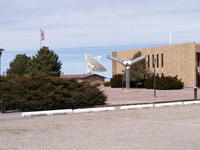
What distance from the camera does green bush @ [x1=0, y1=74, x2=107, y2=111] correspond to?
795 inches

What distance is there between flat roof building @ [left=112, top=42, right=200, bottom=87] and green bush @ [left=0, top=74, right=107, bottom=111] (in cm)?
4244

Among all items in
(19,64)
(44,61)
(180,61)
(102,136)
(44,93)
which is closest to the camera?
(102,136)

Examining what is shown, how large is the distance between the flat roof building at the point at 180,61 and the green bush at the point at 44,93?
4244cm

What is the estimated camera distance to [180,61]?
65.8 metres

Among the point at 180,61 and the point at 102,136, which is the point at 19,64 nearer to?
the point at 180,61

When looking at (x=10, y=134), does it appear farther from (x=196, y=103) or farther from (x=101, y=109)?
(x=196, y=103)

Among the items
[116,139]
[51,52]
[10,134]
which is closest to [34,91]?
[10,134]

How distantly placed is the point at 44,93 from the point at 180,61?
48.1 metres

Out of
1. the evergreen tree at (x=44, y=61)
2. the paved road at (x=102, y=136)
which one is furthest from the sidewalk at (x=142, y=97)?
the evergreen tree at (x=44, y=61)

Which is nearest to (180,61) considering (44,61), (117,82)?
(117,82)

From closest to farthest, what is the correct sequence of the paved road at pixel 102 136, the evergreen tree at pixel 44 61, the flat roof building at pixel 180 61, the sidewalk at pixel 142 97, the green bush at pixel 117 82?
the paved road at pixel 102 136 → the sidewalk at pixel 142 97 → the flat roof building at pixel 180 61 → the green bush at pixel 117 82 → the evergreen tree at pixel 44 61

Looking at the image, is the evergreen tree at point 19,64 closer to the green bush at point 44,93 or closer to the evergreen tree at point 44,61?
the evergreen tree at point 44,61

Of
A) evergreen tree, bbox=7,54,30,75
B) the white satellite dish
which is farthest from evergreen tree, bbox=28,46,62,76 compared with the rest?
the white satellite dish

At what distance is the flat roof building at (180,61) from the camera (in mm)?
63125
